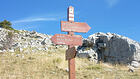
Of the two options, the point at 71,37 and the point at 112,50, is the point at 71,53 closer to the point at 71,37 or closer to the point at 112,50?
the point at 71,37

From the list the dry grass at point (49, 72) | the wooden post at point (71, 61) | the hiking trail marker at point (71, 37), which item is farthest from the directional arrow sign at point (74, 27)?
the dry grass at point (49, 72)

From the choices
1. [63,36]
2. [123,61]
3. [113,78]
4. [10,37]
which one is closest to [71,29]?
[63,36]

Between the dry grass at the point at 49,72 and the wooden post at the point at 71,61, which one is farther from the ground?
the wooden post at the point at 71,61

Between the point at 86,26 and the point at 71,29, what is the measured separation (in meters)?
0.53

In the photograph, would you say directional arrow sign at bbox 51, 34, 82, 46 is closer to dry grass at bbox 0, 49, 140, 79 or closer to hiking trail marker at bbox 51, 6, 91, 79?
hiking trail marker at bbox 51, 6, 91, 79

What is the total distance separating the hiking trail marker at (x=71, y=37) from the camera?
4.89m

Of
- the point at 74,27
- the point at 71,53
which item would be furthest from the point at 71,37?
the point at 71,53

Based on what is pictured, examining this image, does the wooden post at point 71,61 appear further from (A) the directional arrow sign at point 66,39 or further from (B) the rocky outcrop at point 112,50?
(B) the rocky outcrop at point 112,50

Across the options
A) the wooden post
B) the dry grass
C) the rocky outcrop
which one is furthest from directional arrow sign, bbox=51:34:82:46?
the rocky outcrop

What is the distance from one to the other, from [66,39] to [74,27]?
51 cm

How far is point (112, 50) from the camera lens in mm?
15977

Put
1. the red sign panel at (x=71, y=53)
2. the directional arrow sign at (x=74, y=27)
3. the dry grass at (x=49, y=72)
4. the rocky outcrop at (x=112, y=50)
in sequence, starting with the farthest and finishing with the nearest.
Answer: the rocky outcrop at (x=112, y=50) < the dry grass at (x=49, y=72) < the directional arrow sign at (x=74, y=27) < the red sign panel at (x=71, y=53)

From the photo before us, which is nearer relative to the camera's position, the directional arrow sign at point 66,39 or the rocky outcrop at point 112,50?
the directional arrow sign at point 66,39

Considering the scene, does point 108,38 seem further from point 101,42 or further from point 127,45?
point 127,45
